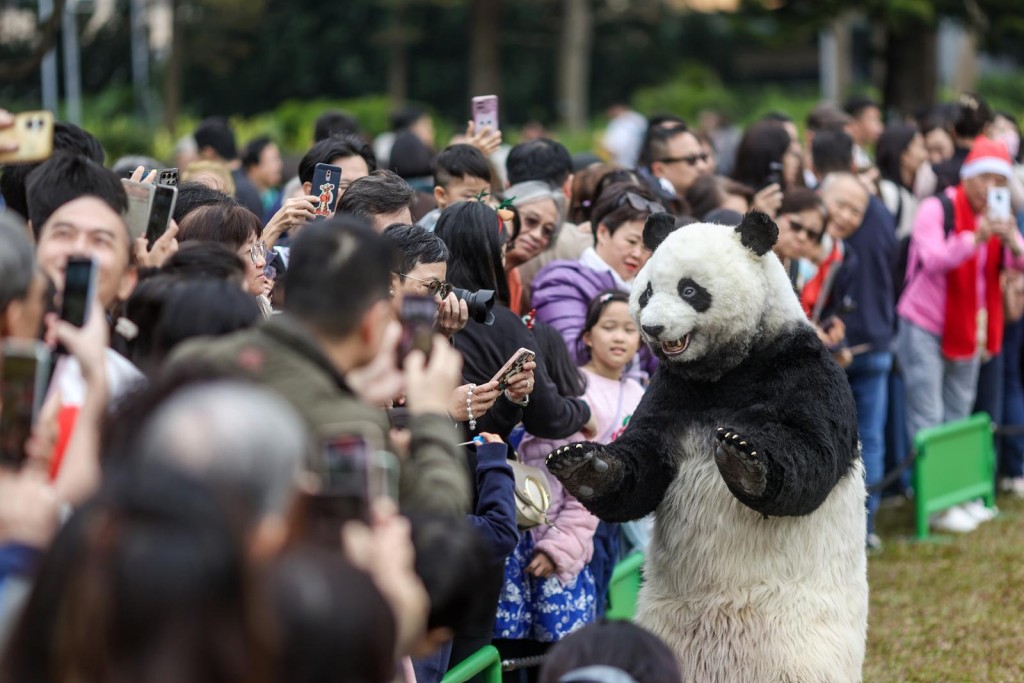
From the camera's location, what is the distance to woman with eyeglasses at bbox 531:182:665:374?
5805 mm

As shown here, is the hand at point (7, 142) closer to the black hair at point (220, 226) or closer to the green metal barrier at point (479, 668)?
the black hair at point (220, 226)

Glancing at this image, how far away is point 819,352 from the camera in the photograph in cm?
439

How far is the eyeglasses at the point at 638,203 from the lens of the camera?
20.1 feet

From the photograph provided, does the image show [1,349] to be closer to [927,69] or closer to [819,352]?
[819,352]

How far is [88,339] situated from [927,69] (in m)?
14.4

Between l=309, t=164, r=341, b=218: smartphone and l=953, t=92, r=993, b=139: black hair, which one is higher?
l=309, t=164, r=341, b=218: smartphone

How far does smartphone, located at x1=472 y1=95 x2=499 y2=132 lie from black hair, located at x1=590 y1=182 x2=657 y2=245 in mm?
636

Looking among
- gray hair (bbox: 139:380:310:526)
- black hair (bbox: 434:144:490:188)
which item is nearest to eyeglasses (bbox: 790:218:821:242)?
black hair (bbox: 434:144:490:188)

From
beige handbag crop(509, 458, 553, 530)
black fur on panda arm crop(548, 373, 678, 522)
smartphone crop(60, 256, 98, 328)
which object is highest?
smartphone crop(60, 256, 98, 328)

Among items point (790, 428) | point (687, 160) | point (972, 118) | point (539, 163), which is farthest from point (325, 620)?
point (972, 118)

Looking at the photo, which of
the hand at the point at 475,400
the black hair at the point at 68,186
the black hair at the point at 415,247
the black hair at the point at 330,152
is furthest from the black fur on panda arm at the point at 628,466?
the black hair at the point at 330,152

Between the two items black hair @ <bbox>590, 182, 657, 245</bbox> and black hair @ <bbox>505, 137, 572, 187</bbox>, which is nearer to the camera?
black hair @ <bbox>590, 182, 657, 245</bbox>

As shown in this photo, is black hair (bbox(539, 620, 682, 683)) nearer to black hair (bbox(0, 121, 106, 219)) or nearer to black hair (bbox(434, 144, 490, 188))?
black hair (bbox(0, 121, 106, 219))

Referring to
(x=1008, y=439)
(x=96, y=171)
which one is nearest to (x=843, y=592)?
(x=96, y=171)
